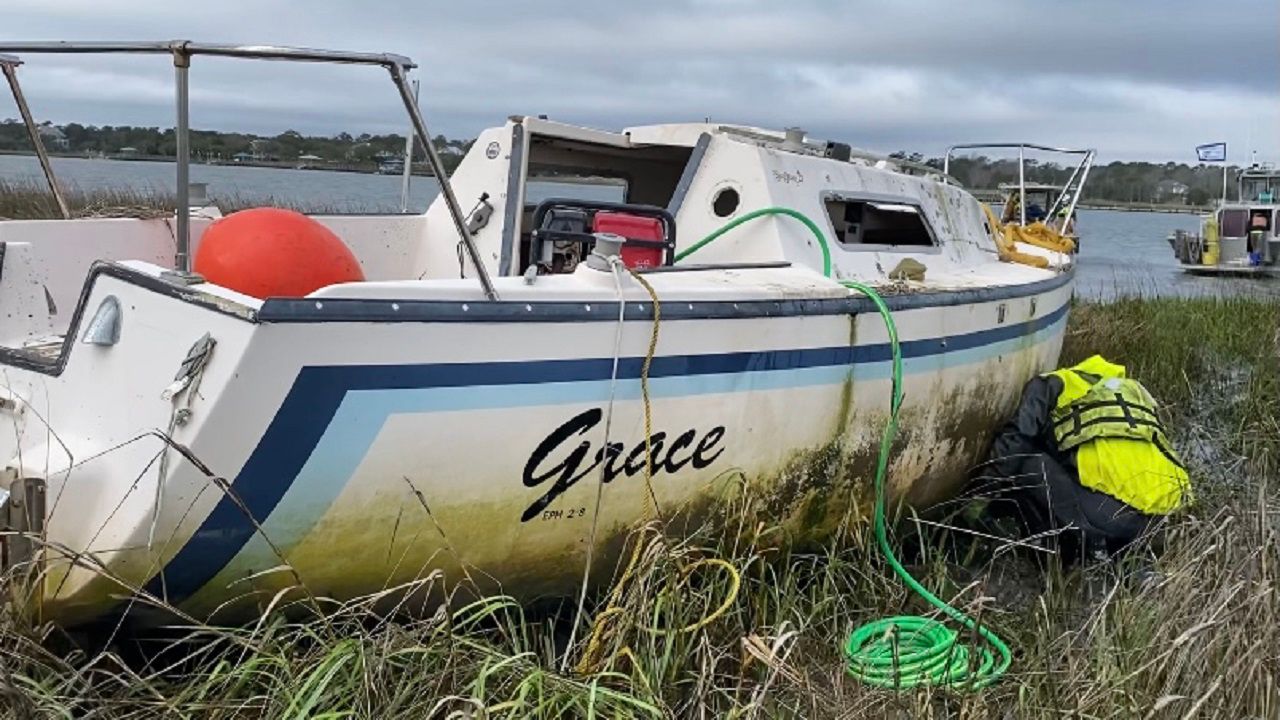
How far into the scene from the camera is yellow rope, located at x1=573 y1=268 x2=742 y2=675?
3266 mm

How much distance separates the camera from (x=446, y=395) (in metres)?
3.16

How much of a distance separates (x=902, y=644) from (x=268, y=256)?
2.30 m

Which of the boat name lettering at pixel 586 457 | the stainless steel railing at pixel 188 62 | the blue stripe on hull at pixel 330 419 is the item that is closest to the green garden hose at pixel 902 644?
the boat name lettering at pixel 586 457

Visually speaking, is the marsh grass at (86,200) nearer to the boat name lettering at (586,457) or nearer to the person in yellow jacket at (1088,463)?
the person in yellow jacket at (1088,463)

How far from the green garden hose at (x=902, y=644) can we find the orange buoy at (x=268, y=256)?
184cm

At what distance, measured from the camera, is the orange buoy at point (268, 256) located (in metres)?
3.32

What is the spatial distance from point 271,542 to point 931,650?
197 centimetres

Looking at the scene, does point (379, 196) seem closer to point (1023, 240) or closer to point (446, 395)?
point (1023, 240)

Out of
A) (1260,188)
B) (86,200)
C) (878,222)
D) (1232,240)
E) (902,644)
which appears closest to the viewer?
(902,644)

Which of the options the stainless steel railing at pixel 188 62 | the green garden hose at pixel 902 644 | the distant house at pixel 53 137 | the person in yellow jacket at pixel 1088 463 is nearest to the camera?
the stainless steel railing at pixel 188 62

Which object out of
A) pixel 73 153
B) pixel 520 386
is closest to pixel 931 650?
pixel 520 386

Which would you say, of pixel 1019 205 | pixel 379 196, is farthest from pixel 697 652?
pixel 379 196

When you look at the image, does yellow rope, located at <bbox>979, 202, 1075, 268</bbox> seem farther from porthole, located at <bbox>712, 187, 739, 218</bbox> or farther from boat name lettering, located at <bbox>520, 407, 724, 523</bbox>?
boat name lettering, located at <bbox>520, 407, 724, 523</bbox>

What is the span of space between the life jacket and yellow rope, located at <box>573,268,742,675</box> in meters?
2.49
